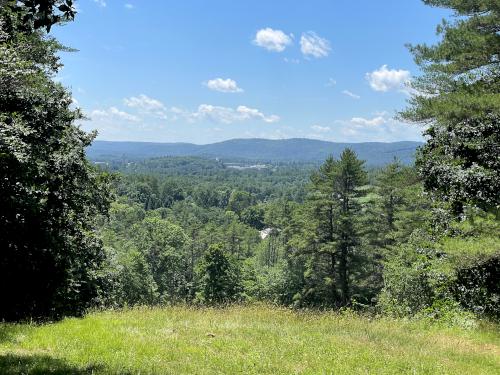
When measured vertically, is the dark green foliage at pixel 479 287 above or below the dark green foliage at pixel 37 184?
below

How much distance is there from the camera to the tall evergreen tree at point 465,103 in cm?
1187

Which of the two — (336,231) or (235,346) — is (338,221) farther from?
(235,346)

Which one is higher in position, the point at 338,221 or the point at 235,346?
the point at 235,346

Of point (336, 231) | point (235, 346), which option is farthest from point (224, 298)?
point (336, 231)

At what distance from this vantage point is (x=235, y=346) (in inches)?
298

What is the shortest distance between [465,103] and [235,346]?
340 inches

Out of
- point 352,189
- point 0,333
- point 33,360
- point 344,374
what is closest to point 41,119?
point 0,333

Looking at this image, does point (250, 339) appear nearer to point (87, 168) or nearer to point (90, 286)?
point (87, 168)

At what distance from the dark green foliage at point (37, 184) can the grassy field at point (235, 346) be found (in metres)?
2.74

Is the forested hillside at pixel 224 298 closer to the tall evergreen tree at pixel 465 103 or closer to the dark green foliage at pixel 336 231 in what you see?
the tall evergreen tree at pixel 465 103

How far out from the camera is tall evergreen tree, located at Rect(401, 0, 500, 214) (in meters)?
11.9

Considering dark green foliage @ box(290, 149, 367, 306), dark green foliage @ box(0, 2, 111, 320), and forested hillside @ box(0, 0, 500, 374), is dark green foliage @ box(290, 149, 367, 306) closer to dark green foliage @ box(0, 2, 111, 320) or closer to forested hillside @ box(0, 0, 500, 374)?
forested hillside @ box(0, 0, 500, 374)

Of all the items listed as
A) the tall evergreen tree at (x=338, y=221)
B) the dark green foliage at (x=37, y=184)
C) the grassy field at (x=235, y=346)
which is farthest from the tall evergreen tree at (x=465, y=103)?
the tall evergreen tree at (x=338, y=221)

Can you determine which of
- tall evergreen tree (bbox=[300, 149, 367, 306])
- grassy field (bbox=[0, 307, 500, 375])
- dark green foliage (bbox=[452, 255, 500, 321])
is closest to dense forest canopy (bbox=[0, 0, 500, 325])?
dark green foliage (bbox=[452, 255, 500, 321])
